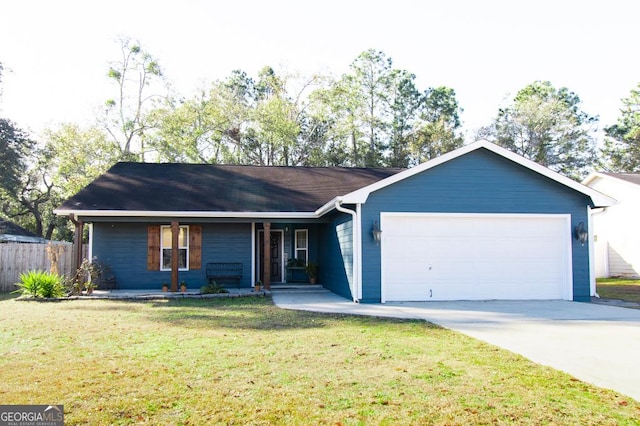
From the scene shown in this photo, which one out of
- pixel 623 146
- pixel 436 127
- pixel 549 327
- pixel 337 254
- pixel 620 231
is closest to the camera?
pixel 549 327

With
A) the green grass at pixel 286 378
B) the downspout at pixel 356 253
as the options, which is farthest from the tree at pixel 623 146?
the green grass at pixel 286 378

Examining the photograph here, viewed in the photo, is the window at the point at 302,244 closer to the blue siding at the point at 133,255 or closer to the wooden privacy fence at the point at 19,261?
the blue siding at the point at 133,255

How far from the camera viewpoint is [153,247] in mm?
15133

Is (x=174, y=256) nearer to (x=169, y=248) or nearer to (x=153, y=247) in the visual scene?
(x=169, y=248)

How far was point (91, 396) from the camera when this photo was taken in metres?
4.44

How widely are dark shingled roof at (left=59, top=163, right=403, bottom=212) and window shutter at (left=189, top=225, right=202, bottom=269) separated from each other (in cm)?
100

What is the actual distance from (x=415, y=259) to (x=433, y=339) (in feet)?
16.8

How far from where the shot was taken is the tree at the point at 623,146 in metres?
36.5

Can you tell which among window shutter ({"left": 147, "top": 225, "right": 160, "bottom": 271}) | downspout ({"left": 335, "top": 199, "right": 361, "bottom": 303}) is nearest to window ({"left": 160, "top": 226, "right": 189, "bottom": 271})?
window shutter ({"left": 147, "top": 225, "right": 160, "bottom": 271})

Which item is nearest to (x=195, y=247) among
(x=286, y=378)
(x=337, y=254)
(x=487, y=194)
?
(x=337, y=254)

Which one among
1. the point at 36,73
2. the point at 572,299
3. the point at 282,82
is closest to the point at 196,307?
the point at 572,299

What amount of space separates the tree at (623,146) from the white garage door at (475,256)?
28.7 metres

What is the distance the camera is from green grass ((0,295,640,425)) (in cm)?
408

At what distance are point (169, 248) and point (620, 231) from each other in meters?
18.5
